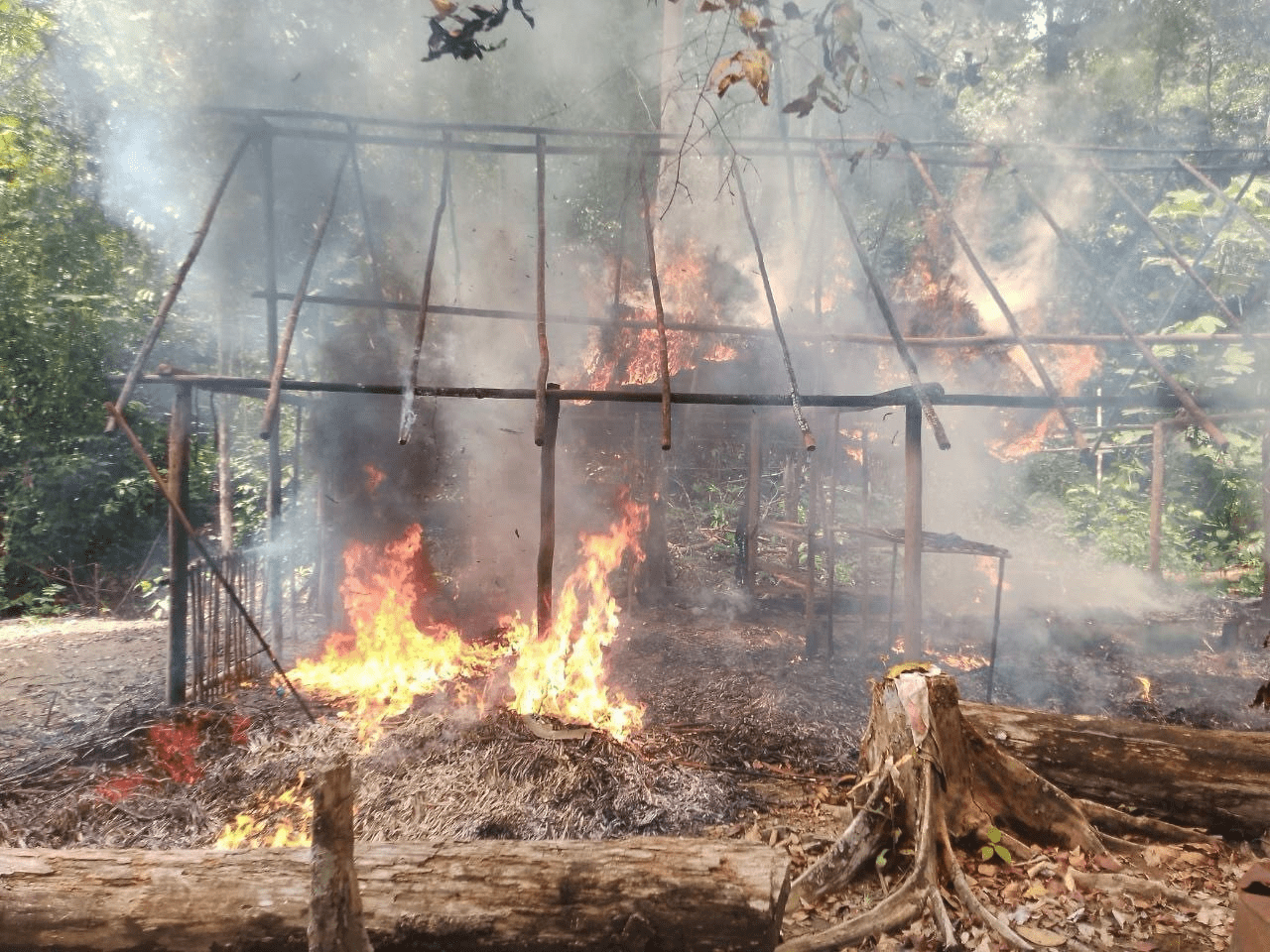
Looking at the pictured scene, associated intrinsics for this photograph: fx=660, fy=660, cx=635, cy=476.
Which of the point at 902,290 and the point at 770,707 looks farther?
the point at 902,290

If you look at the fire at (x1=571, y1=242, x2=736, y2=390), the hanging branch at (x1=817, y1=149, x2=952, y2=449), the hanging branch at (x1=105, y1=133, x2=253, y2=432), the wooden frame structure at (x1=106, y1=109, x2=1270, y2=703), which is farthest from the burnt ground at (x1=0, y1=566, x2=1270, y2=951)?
the fire at (x1=571, y1=242, x2=736, y2=390)

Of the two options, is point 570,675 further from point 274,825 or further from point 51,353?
point 51,353

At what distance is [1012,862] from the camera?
14.9 ft

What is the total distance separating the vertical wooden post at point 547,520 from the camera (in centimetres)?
639

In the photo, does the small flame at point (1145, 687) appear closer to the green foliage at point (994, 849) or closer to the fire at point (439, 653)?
the green foliage at point (994, 849)

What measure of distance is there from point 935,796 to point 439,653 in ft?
20.5

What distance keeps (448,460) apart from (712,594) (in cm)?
569

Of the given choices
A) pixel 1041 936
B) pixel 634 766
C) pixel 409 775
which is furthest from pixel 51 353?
pixel 1041 936

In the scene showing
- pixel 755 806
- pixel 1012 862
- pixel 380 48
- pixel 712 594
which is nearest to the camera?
pixel 1012 862

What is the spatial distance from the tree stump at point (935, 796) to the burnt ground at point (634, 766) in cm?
18

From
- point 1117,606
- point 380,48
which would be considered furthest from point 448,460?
point 1117,606

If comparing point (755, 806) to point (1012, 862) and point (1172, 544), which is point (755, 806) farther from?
point (1172, 544)

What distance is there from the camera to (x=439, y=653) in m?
8.69

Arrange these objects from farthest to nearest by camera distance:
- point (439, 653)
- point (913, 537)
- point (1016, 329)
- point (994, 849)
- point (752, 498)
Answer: point (752, 498) < point (439, 653) < point (1016, 329) < point (913, 537) < point (994, 849)
